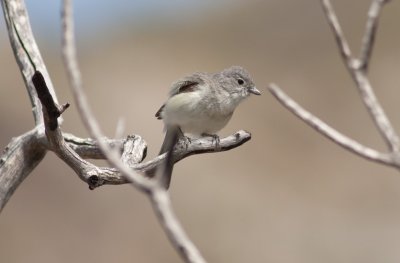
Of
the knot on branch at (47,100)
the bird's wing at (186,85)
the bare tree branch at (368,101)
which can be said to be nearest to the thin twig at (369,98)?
the bare tree branch at (368,101)

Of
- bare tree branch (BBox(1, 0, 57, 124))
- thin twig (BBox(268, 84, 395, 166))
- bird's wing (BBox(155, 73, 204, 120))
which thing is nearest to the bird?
bird's wing (BBox(155, 73, 204, 120))

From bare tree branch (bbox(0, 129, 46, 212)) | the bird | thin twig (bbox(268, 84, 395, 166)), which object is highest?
the bird

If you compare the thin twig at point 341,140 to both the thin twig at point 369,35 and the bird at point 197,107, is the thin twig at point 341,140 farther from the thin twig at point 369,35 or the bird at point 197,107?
the bird at point 197,107

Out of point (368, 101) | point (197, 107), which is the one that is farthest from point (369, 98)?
point (197, 107)

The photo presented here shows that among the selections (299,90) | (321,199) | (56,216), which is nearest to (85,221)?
(56,216)

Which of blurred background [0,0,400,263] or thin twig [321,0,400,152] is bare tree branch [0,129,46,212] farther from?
blurred background [0,0,400,263]
